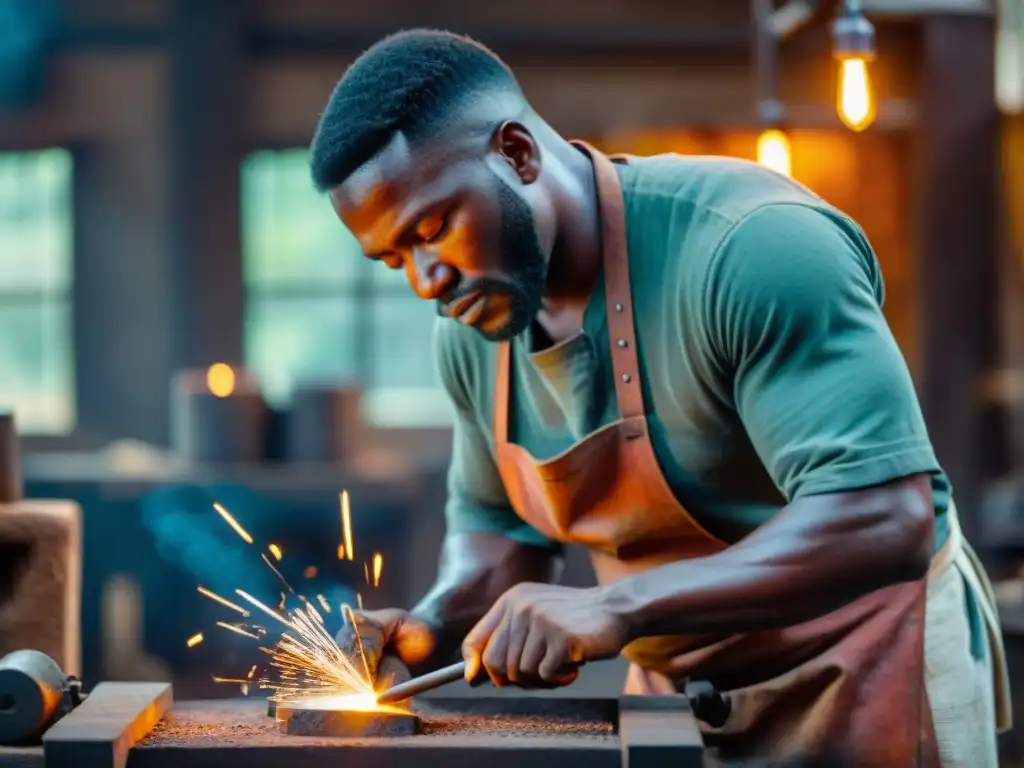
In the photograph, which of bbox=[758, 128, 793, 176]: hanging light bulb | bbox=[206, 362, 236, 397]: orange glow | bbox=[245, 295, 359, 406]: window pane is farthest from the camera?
bbox=[245, 295, 359, 406]: window pane

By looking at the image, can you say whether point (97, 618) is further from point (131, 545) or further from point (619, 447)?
point (619, 447)

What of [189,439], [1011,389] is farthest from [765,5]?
[189,439]

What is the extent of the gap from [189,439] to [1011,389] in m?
3.63

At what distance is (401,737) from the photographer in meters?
2.06

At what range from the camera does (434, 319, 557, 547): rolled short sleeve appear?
8.21 feet

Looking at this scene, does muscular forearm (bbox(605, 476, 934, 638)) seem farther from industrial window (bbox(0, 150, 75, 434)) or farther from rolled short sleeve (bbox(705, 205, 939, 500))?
industrial window (bbox(0, 150, 75, 434))

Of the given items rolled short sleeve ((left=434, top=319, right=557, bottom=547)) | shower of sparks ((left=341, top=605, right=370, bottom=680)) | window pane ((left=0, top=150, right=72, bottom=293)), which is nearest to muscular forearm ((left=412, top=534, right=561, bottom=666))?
rolled short sleeve ((left=434, top=319, right=557, bottom=547))

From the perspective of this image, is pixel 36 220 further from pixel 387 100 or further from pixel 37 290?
pixel 387 100

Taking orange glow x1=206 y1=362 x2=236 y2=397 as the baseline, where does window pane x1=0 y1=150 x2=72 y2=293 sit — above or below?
above

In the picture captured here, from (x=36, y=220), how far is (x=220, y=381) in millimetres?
2074

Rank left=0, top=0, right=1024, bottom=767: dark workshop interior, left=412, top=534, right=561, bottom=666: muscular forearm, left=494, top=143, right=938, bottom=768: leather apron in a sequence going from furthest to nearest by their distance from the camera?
left=0, top=0, right=1024, bottom=767: dark workshop interior
left=412, top=534, right=561, bottom=666: muscular forearm
left=494, top=143, right=938, bottom=768: leather apron

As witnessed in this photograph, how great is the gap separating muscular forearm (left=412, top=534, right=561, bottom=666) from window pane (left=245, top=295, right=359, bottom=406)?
5.17 meters

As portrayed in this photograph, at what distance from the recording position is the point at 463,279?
2.13 m

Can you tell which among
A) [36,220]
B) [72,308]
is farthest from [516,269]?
[36,220]
